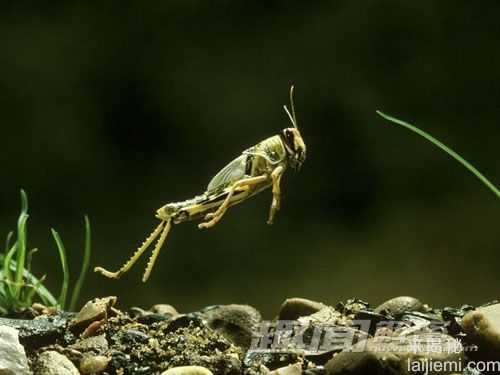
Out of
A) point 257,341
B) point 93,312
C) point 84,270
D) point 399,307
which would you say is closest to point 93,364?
point 93,312

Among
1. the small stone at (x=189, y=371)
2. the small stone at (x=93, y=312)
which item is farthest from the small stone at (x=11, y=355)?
the small stone at (x=189, y=371)

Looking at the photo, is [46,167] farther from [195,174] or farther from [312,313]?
[312,313]

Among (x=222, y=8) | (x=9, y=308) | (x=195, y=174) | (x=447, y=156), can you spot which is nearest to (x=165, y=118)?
(x=195, y=174)

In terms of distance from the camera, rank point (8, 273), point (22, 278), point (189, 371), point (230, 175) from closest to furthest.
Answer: point (189, 371) < point (230, 175) < point (8, 273) < point (22, 278)

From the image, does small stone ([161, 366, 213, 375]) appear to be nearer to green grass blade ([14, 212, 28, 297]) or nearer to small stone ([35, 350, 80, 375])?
small stone ([35, 350, 80, 375])

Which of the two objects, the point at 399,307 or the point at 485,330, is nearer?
the point at 485,330

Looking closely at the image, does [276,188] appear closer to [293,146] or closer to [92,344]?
[293,146]
